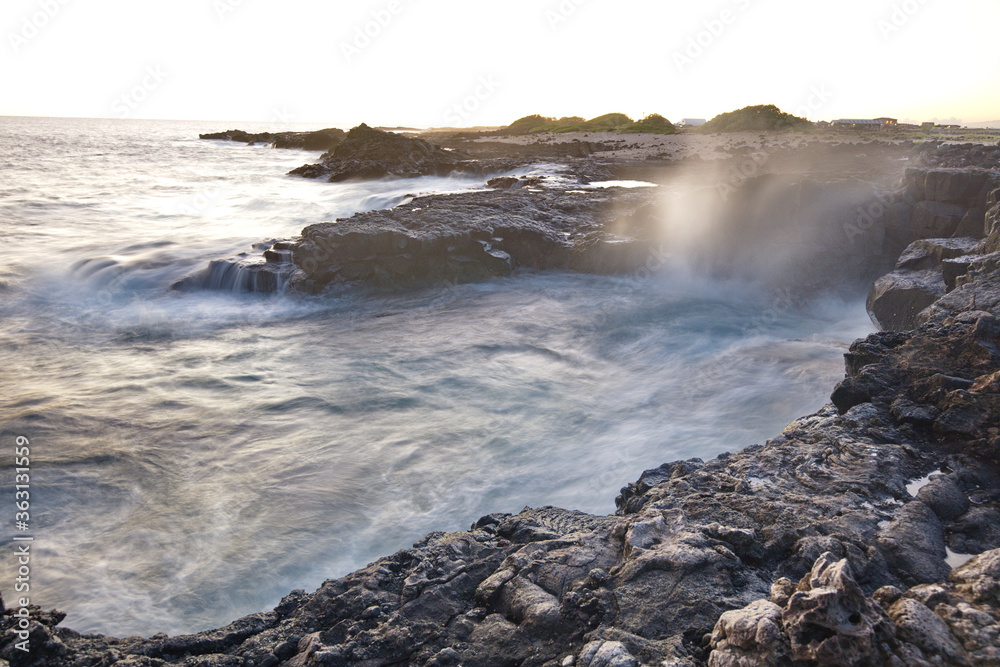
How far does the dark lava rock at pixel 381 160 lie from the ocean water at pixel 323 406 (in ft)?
47.6

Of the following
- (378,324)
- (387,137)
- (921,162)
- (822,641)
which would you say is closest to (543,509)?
(822,641)

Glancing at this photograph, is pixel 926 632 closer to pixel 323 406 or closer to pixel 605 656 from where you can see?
A: pixel 605 656

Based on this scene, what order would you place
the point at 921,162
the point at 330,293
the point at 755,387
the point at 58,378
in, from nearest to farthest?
the point at 755,387 < the point at 58,378 < the point at 330,293 < the point at 921,162

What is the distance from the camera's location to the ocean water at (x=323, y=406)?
4.75 meters

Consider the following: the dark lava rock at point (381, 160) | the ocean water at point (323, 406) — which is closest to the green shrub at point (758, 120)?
the dark lava rock at point (381, 160)

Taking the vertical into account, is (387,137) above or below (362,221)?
above

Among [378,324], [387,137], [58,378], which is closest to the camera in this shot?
[58,378]

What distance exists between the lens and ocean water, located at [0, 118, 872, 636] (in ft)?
15.6

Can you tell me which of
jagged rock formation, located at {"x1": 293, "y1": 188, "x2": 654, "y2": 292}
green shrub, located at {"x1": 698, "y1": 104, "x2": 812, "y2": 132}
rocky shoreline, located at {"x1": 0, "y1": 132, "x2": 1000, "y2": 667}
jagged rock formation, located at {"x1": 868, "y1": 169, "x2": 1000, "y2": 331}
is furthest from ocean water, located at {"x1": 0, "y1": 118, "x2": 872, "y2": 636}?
green shrub, located at {"x1": 698, "y1": 104, "x2": 812, "y2": 132}

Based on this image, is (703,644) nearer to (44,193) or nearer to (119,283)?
(119,283)

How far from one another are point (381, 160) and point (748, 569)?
27964 mm

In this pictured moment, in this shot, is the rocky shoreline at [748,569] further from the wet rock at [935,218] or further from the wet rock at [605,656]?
the wet rock at [935,218]

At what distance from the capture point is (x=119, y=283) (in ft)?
39.9

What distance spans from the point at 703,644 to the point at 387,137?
31129mm
